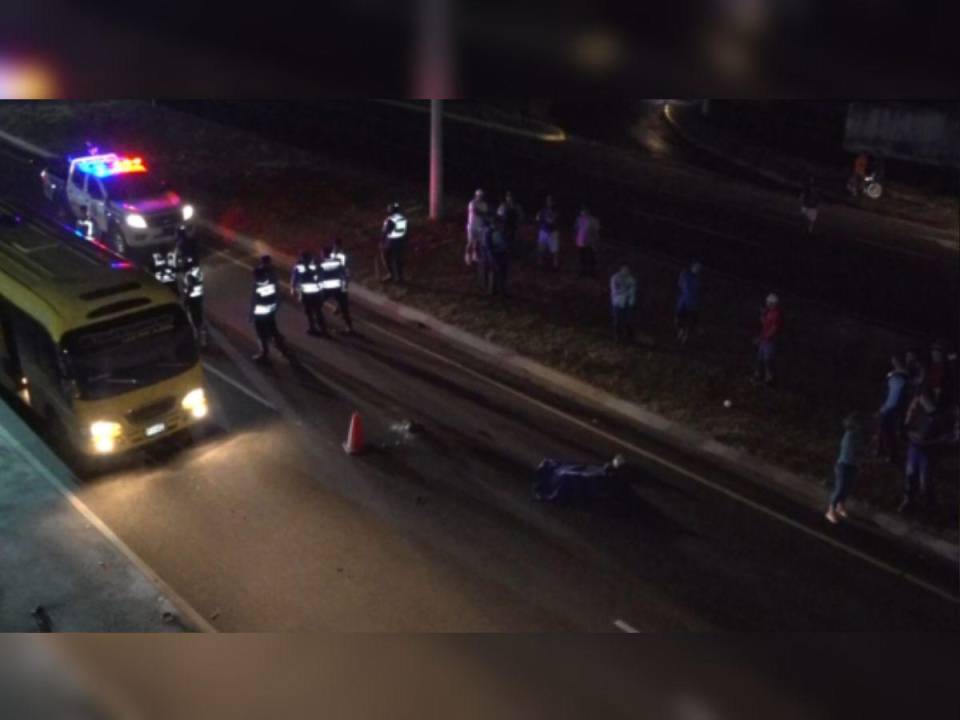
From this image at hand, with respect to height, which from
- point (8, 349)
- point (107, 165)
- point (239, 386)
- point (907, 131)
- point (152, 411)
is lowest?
point (239, 386)

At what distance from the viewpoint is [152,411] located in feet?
40.8

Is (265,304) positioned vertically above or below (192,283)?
below

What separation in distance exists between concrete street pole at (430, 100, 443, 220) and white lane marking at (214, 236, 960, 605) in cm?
545

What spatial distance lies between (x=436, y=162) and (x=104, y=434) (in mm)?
11123

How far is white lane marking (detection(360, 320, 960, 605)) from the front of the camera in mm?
11289

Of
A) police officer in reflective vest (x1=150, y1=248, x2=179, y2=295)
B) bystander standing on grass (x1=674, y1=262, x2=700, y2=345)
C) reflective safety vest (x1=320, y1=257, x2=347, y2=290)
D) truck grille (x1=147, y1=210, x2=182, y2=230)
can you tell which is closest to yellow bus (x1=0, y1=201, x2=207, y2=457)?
police officer in reflective vest (x1=150, y1=248, x2=179, y2=295)

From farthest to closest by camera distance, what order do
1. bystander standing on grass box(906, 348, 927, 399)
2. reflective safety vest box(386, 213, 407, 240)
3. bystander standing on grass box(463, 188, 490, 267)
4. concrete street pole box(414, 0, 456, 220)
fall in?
bystander standing on grass box(463, 188, 490, 267) < reflective safety vest box(386, 213, 407, 240) < bystander standing on grass box(906, 348, 927, 399) < concrete street pole box(414, 0, 456, 220)

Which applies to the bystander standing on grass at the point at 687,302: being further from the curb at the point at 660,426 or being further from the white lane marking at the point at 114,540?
the white lane marking at the point at 114,540

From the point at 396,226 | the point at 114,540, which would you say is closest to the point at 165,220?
the point at 396,226

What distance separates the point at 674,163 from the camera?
29.8m

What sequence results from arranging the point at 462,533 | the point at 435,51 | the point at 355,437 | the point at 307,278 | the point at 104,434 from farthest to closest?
the point at 307,278, the point at 355,437, the point at 104,434, the point at 462,533, the point at 435,51

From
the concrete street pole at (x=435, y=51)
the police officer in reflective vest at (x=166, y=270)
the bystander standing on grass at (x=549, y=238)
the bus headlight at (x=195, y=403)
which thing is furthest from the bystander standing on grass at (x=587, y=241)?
the concrete street pole at (x=435, y=51)

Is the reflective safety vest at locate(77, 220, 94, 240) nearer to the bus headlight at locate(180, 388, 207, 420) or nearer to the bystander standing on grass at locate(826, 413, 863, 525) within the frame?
the bus headlight at locate(180, 388, 207, 420)

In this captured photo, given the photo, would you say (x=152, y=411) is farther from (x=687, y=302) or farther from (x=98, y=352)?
(x=687, y=302)
